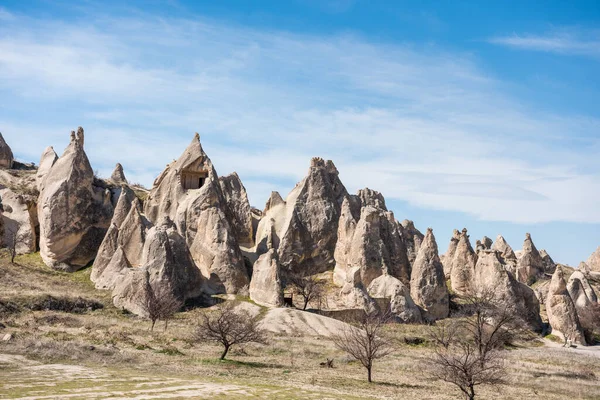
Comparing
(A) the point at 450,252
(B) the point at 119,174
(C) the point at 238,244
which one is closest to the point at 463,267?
(A) the point at 450,252

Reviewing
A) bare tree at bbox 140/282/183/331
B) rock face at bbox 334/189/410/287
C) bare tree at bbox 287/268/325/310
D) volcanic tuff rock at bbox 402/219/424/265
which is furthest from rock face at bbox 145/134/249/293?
volcanic tuff rock at bbox 402/219/424/265

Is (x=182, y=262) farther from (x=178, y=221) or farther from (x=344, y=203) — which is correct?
(x=344, y=203)

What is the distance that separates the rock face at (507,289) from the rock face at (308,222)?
15632 mm

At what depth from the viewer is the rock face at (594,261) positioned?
9212 centimetres

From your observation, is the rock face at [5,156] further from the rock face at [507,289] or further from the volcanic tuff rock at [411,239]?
the rock face at [507,289]

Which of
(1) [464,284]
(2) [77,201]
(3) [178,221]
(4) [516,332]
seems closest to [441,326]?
(4) [516,332]

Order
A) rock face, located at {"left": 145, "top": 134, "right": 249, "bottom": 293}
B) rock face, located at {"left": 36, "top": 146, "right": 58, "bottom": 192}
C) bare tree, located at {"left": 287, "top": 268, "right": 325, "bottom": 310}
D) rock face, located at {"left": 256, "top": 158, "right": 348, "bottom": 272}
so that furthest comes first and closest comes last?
rock face, located at {"left": 36, "top": 146, "right": 58, "bottom": 192} < rock face, located at {"left": 256, "top": 158, "right": 348, "bottom": 272} < rock face, located at {"left": 145, "top": 134, "right": 249, "bottom": 293} < bare tree, located at {"left": 287, "top": 268, "right": 325, "bottom": 310}

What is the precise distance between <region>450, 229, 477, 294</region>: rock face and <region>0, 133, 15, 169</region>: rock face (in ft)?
174

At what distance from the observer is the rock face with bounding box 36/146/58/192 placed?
70194 mm

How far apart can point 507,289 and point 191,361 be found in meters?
35.0

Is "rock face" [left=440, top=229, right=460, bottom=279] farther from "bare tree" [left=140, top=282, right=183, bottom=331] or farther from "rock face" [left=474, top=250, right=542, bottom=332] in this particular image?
"bare tree" [left=140, top=282, right=183, bottom=331]

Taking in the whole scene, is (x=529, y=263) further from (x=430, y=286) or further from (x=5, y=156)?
(x=5, y=156)

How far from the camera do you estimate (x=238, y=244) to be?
66.0m

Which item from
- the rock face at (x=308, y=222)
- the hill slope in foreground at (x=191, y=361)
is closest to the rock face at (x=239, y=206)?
the rock face at (x=308, y=222)
